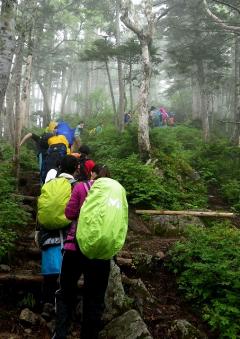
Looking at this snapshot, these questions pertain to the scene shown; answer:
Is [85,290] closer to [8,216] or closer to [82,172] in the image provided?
[8,216]

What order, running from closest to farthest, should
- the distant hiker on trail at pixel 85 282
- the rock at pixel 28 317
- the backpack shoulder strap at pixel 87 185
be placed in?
1. the distant hiker on trail at pixel 85 282
2. the backpack shoulder strap at pixel 87 185
3. the rock at pixel 28 317

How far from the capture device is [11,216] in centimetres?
710

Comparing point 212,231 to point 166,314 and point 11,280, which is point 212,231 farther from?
point 11,280

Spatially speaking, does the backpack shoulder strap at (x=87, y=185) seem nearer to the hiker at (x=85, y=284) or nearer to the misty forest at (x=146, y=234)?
the hiker at (x=85, y=284)

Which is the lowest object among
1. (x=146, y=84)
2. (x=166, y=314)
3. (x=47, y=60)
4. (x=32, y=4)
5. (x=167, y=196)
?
(x=166, y=314)

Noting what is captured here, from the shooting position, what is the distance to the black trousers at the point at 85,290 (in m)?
4.30

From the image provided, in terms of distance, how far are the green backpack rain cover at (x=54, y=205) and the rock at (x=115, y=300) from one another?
131 cm

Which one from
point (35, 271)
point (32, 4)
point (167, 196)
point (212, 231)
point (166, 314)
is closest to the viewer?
point (166, 314)

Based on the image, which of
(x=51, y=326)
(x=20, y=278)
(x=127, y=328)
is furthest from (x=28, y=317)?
(x=127, y=328)

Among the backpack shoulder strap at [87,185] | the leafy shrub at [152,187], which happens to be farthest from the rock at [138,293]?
the leafy shrub at [152,187]

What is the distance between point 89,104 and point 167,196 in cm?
2324

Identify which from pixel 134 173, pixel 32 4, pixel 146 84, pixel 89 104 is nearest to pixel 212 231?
pixel 134 173

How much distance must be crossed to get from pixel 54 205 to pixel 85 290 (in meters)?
1.36

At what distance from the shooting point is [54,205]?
5219 mm
